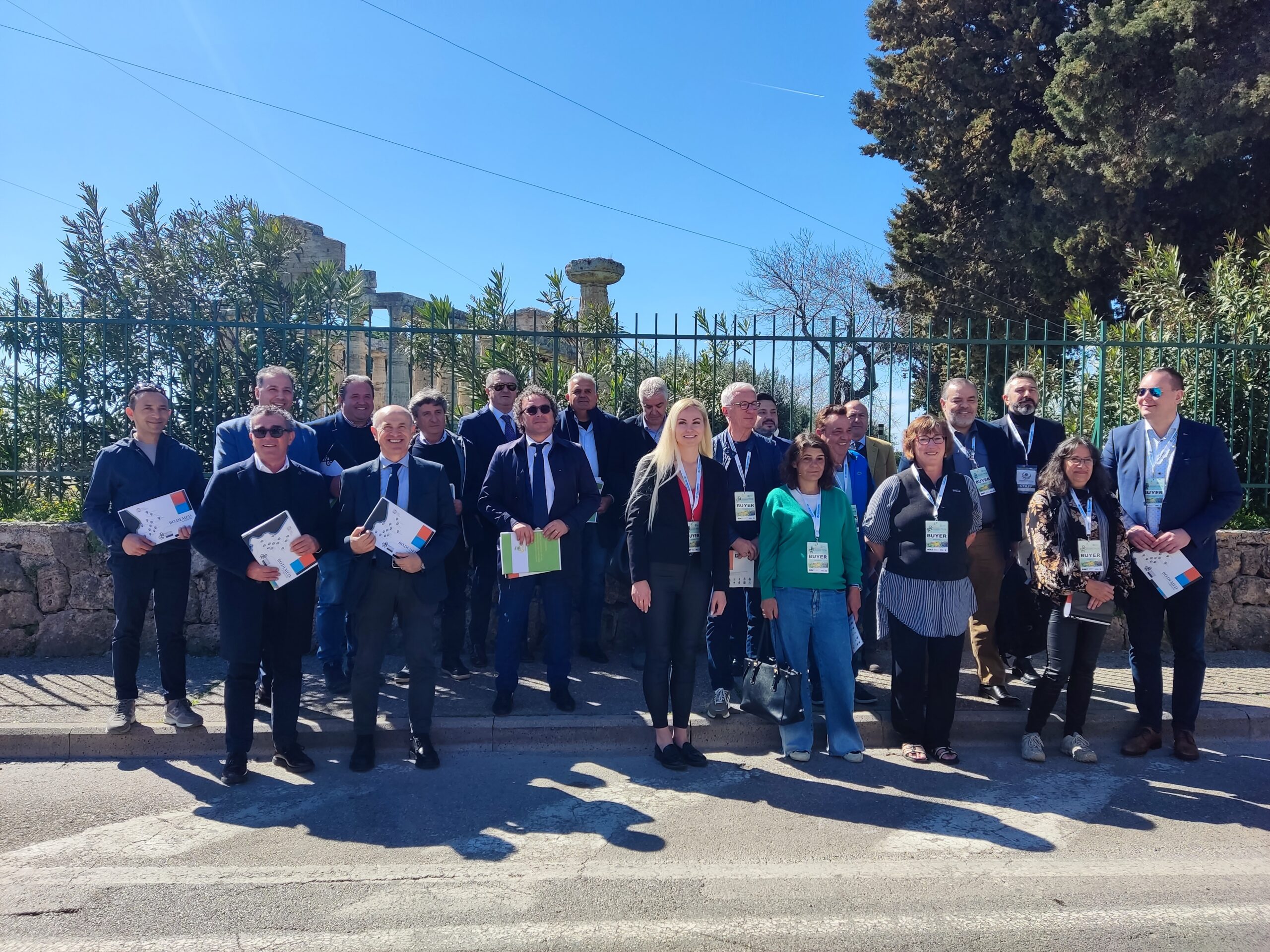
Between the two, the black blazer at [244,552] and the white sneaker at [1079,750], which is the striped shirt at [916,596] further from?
the black blazer at [244,552]

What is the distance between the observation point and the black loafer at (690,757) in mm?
4605

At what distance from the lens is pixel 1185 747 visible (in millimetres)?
4734

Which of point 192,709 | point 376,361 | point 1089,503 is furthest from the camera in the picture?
point 376,361

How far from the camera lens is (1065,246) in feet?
50.9

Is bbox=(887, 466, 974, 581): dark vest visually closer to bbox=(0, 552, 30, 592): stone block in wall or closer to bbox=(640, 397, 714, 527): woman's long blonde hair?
bbox=(640, 397, 714, 527): woman's long blonde hair

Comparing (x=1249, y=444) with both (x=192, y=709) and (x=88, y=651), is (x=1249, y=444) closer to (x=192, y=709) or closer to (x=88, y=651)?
(x=192, y=709)

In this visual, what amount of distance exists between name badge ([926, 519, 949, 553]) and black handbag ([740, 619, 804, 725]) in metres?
0.98

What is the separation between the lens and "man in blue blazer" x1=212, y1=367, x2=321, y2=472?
5.24 metres

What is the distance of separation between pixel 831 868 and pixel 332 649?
11.4 ft

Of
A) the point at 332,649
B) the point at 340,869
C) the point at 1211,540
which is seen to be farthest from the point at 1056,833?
the point at 332,649

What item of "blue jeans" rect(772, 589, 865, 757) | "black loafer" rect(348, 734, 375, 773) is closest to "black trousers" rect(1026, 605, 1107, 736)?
"blue jeans" rect(772, 589, 865, 757)

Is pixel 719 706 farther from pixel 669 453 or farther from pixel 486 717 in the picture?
pixel 669 453

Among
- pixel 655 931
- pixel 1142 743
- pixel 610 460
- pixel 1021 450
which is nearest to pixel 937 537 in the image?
pixel 1021 450

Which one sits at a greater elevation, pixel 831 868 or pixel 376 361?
pixel 376 361
